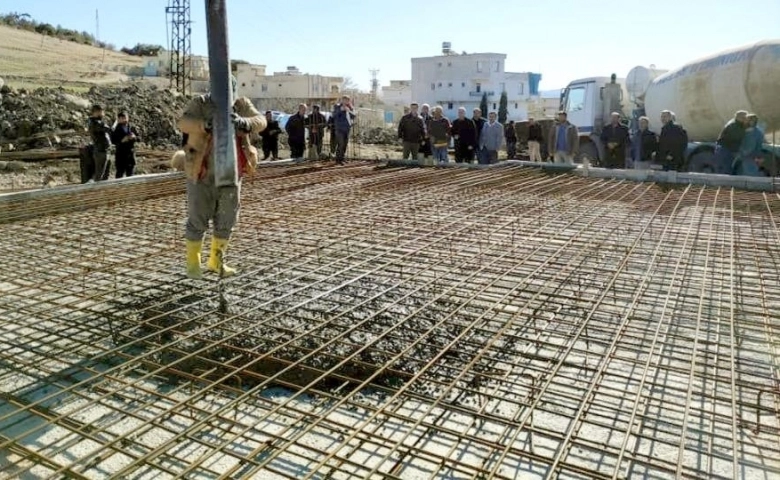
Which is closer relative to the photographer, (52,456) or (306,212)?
(52,456)

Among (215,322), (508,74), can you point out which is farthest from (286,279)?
(508,74)

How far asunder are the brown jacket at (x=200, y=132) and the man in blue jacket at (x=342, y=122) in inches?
Result: 269

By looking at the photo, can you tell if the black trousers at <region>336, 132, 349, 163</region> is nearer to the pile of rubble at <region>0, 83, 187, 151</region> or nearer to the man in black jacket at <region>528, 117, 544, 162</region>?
the man in black jacket at <region>528, 117, 544, 162</region>

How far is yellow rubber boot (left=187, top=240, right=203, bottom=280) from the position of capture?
407 centimetres

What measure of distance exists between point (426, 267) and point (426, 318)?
101cm

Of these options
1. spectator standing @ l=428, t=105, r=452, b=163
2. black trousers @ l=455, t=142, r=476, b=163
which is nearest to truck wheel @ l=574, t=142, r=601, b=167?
black trousers @ l=455, t=142, r=476, b=163

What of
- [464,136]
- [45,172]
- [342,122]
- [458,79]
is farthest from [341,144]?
[458,79]

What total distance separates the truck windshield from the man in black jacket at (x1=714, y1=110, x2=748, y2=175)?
16.8ft

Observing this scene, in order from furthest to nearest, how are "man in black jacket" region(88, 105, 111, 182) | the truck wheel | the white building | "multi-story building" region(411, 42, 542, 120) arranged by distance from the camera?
the white building < "multi-story building" region(411, 42, 542, 120) < the truck wheel < "man in black jacket" region(88, 105, 111, 182)

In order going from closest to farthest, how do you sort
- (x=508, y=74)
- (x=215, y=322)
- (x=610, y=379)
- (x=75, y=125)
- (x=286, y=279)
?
(x=610, y=379) → (x=215, y=322) → (x=286, y=279) → (x=75, y=125) → (x=508, y=74)

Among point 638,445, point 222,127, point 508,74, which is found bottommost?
point 638,445

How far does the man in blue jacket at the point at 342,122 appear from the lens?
10773 mm

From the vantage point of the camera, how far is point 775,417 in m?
2.63

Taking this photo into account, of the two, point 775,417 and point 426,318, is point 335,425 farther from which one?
point 775,417
